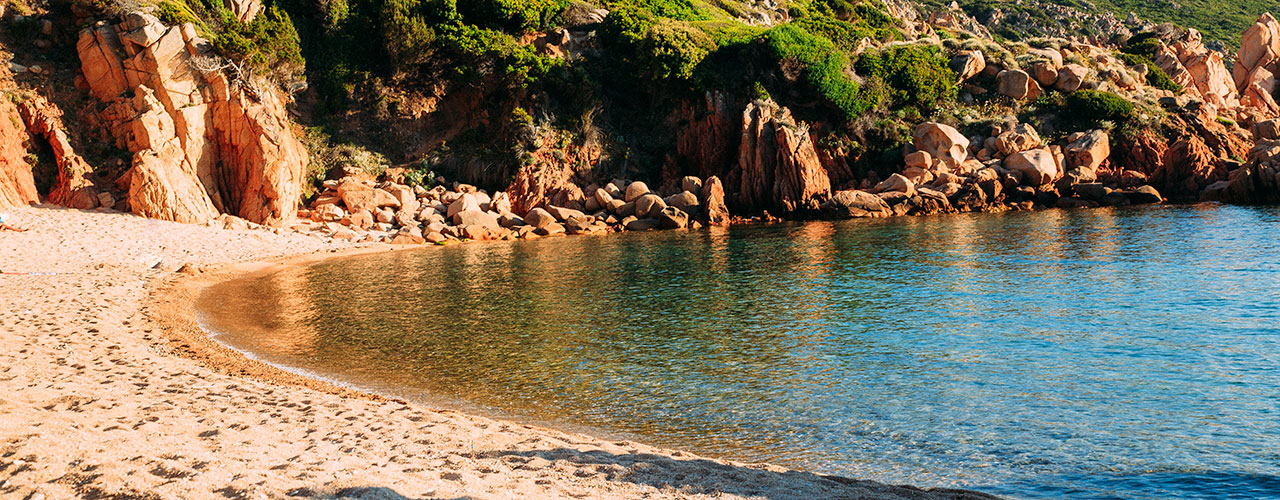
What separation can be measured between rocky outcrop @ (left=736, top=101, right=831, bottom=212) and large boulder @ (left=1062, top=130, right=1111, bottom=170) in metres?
13.7

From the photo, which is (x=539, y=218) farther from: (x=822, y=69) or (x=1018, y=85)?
(x=1018, y=85)

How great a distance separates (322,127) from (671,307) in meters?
30.7

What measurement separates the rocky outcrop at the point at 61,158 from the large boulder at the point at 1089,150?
48.0 m

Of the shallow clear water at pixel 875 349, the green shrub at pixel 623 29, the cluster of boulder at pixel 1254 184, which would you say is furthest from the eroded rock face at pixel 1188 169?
the green shrub at pixel 623 29

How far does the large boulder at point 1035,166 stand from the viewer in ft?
139

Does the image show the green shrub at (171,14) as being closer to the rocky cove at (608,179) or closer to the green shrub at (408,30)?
the rocky cove at (608,179)

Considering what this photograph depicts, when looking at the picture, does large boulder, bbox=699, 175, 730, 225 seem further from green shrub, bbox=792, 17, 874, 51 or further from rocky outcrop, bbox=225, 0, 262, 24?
rocky outcrop, bbox=225, 0, 262, 24

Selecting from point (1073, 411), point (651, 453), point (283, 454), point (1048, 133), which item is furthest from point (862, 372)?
point (1048, 133)

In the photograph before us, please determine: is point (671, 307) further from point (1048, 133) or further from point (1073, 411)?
point (1048, 133)

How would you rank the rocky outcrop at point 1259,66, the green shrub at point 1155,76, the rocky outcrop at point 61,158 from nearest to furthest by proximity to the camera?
the rocky outcrop at point 61,158, the green shrub at point 1155,76, the rocky outcrop at point 1259,66

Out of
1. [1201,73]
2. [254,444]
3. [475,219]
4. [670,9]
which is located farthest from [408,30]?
[1201,73]

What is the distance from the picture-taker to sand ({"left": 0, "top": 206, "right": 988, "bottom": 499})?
688cm

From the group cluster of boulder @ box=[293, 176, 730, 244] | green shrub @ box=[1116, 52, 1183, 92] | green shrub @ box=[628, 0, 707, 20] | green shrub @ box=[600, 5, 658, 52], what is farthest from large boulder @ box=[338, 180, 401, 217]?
green shrub @ box=[1116, 52, 1183, 92]

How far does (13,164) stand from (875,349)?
34.2 m
